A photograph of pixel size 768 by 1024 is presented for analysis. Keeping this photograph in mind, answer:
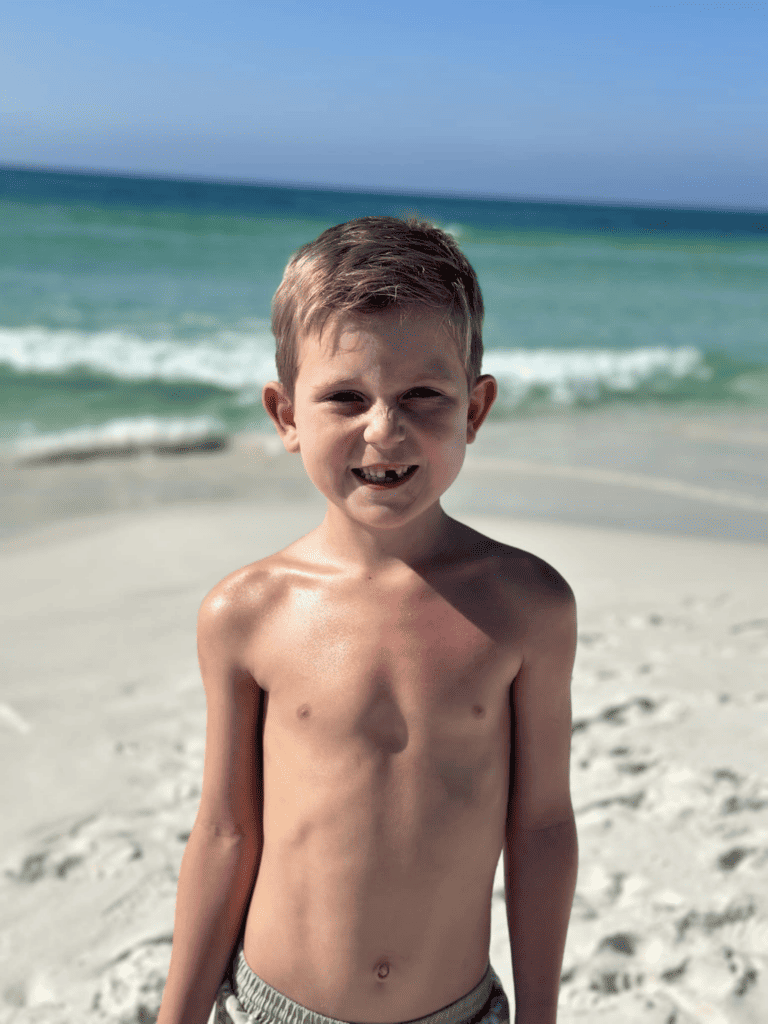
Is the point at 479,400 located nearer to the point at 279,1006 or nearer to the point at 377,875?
the point at 377,875

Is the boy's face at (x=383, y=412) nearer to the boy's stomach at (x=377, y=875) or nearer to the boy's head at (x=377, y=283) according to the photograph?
the boy's head at (x=377, y=283)

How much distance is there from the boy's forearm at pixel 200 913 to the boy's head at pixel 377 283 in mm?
698

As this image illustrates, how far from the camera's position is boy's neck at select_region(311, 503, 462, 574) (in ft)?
4.58

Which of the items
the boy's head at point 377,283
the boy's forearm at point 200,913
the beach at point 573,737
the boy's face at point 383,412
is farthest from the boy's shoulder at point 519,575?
the beach at point 573,737

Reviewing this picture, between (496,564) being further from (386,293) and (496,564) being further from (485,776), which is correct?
(386,293)

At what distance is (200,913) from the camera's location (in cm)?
147

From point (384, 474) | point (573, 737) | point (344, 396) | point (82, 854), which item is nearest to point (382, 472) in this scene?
point (384, 474)

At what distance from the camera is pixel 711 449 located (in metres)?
8.41

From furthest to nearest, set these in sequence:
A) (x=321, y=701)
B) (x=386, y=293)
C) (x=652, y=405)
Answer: (x=652, y=405), (x=321, y=701), (x=386, y=293)

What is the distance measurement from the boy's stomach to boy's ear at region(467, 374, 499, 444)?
47 cm

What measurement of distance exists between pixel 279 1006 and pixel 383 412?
916 millimetres

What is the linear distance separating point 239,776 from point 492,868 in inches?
16.2

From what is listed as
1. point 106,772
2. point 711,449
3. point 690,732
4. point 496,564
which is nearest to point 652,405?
point 711,449

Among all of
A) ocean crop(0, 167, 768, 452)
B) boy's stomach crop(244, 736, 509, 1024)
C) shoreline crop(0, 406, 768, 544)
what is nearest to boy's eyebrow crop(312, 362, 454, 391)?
boy's stomach crop(244, 736, 509, 1024)
